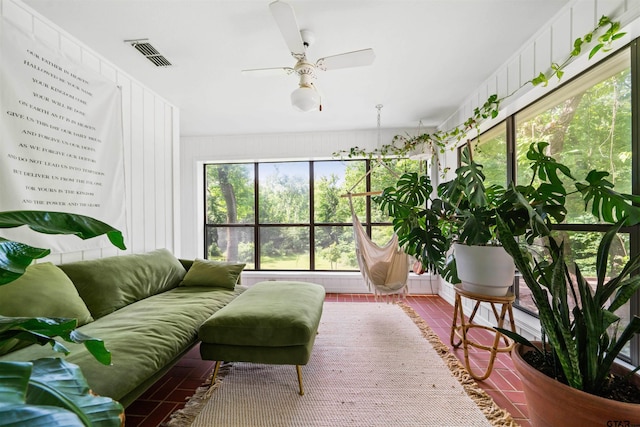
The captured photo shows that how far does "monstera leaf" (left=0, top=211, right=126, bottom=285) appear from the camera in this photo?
554mm

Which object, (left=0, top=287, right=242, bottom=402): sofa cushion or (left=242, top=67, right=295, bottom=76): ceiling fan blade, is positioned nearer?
(left=0, top=287, right=242, bottom=402): sofa cushion

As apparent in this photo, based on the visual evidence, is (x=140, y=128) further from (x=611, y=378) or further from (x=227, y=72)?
(x=611, y=378)

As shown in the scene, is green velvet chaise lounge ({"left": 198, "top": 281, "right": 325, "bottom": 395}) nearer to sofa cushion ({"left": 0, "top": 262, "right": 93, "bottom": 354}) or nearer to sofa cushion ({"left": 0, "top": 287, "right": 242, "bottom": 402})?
sofa cushion ({"left": 0, "top": 287, "right": 242, "bottom": 402})

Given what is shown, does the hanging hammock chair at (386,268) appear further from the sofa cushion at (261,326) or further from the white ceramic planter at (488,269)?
the sofa cushion at (261,326)

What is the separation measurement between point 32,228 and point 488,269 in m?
1.87

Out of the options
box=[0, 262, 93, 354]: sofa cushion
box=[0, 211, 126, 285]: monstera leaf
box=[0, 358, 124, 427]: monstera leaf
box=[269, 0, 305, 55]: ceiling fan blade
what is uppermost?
box=[269, 0, 305, 55]: ceiling fan blade

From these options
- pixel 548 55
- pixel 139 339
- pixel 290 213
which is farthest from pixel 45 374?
pixel 290 213

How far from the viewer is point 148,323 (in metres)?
1.44

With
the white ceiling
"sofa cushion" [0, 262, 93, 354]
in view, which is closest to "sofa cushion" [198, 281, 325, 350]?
"sofa cushion" [0, 262, 93, 354]

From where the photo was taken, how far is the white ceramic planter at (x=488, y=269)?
1475mm

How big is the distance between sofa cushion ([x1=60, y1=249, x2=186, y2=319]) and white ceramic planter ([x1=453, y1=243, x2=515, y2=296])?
2231mm

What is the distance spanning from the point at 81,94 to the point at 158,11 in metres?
0.88

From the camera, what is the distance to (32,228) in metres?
0.56

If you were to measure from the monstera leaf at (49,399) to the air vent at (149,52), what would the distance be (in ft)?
6.66
